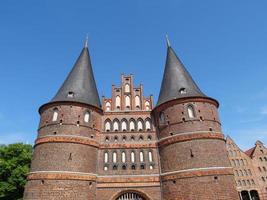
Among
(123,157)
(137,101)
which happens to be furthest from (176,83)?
(123,157)

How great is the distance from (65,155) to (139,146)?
7.14 meters

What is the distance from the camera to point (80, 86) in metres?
23.5

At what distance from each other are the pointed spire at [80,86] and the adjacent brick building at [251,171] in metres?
35.8

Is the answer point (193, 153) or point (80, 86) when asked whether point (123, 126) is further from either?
point (193, 153)

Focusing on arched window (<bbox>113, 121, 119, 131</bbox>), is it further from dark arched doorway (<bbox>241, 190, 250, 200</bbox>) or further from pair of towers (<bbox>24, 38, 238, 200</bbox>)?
dark arched doorway (<bbox>241, 190, 250, 200</bbox>)

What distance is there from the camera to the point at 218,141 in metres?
20.0

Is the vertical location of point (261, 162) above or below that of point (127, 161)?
above

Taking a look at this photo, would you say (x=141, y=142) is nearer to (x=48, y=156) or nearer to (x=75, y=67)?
(x=48, y=156)

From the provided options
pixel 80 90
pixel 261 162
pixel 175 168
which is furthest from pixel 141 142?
pixel 261 162

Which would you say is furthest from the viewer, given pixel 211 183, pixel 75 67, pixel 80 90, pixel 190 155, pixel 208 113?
pixel 75 67

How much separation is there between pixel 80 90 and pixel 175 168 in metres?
12.3

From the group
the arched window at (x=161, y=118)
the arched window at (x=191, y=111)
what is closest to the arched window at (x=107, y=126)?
the arched window at (x=161, y=118)

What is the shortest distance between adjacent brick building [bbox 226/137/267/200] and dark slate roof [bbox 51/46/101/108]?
3584 cm

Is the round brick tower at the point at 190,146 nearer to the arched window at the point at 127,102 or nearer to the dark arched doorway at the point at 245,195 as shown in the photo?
the arched window at the point at 127,102
